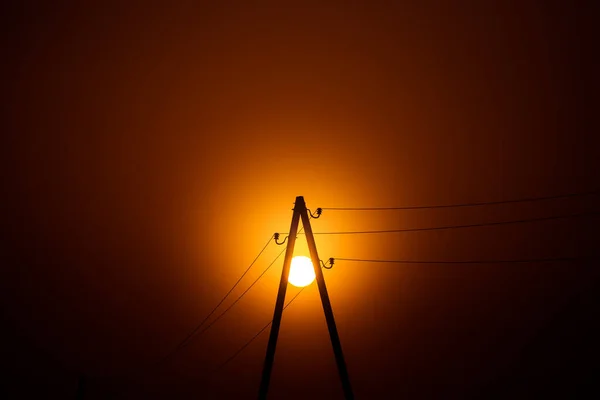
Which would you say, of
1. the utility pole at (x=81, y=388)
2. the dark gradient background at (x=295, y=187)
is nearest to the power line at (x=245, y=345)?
the dark gradient background at (x=295, y=187)

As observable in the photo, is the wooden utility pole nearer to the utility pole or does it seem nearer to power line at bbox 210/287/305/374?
power line at bbox 210/287/305/374

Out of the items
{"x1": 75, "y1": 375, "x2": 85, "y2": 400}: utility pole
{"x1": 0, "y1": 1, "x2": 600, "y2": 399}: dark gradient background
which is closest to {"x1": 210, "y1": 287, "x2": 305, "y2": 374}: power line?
{"x1": 0, "y1": 1, "x2": 600, "y2": 399}: dark gradient background

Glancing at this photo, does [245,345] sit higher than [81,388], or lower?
higher

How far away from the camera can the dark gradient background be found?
10.3 ft

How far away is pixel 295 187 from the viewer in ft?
10.9

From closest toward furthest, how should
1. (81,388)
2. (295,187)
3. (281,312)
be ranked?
(281,312) → (295,187) → (81,388)

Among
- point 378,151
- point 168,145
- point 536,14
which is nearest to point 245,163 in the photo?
point 168,145

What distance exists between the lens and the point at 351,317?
11.9 ft

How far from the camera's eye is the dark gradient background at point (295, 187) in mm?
3133

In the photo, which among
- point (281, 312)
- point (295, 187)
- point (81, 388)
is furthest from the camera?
point (81, 388)

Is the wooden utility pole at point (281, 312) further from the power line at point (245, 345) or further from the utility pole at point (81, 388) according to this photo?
the utility pole at point (81, 388)

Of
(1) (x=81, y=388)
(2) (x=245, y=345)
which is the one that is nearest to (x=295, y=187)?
(2) (x=245, y=345)

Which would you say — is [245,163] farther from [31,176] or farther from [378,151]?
[31,176]

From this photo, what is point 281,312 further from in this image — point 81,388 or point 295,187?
point 81,388
